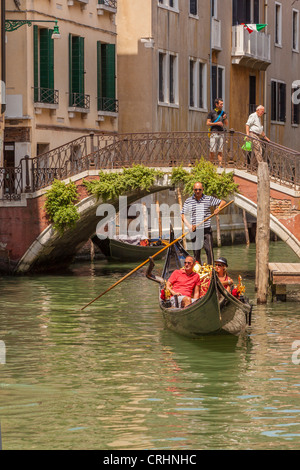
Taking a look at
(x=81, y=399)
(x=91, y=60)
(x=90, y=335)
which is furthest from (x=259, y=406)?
(x=91, y=60)

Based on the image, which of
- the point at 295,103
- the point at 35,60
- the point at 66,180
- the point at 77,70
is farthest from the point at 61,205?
the point at 295,103

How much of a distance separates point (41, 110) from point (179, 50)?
608 centimetres

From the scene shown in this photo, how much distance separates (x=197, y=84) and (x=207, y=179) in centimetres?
924

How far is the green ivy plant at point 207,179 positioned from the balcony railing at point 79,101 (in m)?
4.06

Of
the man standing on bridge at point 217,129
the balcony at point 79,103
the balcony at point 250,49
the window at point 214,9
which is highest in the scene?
the window at point 214,9

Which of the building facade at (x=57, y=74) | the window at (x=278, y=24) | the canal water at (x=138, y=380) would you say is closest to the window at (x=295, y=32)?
the window at (x=278, y=24)

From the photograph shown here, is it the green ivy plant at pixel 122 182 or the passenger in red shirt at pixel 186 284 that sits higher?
the green ivy plant at pixel 122 182

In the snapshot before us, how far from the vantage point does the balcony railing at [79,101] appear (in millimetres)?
22547

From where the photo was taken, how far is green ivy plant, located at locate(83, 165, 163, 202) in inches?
766

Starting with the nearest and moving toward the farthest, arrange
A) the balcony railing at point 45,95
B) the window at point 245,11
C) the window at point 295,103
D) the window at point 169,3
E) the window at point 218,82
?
the balcony railing at point 45,95 → the window at point 169,3 → the window at point 218,82 → the window at point 245,11 → the window at point 295,103

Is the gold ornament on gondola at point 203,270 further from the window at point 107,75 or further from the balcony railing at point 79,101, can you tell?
the window at point 107,75

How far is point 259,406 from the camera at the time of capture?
9.52m

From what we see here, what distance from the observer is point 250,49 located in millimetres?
30156

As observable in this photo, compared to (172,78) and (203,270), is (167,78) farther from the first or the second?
(203,270)
